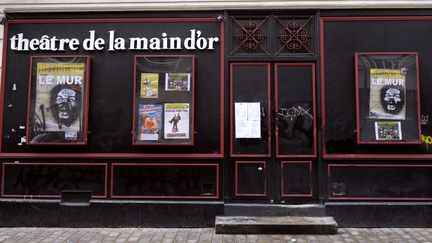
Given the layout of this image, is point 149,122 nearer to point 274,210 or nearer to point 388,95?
point 274,210

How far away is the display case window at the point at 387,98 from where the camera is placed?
7.24m

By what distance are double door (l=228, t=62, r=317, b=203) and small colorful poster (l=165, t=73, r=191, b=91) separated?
30.7 inches

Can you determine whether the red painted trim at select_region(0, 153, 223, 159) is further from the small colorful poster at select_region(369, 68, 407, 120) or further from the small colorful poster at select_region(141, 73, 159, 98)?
the small colorful poster at select_region(369, 68, 407, 120)

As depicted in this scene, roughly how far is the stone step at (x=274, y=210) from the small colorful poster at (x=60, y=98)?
297 centimetres

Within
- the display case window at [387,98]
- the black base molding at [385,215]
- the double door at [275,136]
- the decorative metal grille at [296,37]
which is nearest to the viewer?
the black base molding at [385,215]

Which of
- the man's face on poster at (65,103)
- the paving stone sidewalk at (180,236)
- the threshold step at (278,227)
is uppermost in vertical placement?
the man's face on poster at (65,103)

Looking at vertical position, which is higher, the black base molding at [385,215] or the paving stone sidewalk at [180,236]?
the black base molding at [385,215]

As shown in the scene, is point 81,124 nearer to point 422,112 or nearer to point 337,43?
point 337,43

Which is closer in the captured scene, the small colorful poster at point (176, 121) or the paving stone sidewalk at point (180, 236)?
the paving stone sidewalk at point (180, 236)

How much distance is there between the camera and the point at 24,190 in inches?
293

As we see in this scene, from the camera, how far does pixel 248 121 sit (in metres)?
7.39

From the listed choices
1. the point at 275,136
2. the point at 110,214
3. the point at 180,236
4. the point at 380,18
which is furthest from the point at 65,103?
the point at 380,18

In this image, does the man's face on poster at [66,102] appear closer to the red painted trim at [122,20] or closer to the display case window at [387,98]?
the red painted trim at [122,20]

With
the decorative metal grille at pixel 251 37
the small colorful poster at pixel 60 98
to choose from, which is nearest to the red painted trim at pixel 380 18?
the decorative metal grille at pixel 251 37
